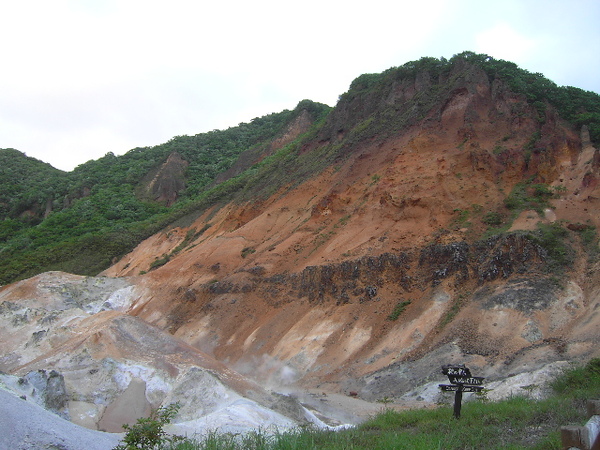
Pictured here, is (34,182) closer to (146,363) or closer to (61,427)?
(146,363)

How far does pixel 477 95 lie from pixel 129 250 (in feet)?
113

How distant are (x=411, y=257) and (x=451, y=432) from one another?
16.4m

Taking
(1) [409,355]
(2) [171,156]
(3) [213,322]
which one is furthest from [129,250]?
(1) [409,355]

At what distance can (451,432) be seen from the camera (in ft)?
31.8

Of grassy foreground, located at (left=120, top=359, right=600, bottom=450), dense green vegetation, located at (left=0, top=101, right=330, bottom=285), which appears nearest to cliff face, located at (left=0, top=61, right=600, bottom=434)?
grassy foreground, located at (left=120, top=359, right=600, bottom=450)

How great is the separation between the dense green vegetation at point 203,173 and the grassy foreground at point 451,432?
1591cm

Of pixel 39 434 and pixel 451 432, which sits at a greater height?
pixel 451 432

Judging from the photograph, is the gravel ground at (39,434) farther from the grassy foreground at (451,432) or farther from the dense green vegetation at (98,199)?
the dense green vegetation at (98,199)

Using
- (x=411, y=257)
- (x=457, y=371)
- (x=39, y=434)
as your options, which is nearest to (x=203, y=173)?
(x=411, y=257)

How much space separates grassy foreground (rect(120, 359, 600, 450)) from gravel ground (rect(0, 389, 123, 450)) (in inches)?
42.1

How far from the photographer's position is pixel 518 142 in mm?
31203

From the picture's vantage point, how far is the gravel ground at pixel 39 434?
8312 mm

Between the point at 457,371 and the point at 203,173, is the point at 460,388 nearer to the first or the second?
the point at 457,371

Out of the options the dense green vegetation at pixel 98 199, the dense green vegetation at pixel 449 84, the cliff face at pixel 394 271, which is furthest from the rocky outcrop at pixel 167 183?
the dense green vegetation at pixel 449 84
